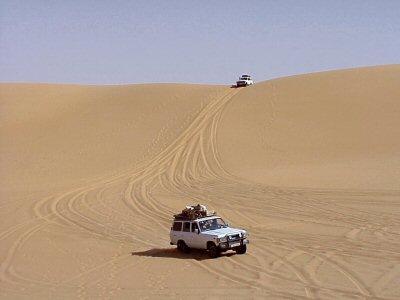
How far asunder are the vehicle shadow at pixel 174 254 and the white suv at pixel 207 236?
0.22 metres

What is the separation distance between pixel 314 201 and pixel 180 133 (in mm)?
17509

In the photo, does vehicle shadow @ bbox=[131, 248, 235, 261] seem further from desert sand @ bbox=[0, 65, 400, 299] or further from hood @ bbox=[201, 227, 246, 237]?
hood @ bbox=[201, 227, 246, 237]

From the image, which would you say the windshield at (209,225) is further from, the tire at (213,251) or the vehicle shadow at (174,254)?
the tire at (213,251)

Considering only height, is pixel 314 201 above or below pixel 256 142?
below

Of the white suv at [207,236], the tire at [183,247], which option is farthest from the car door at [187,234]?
the tire at [183,247]

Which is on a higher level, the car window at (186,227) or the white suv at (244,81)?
the white suv at (244,81)

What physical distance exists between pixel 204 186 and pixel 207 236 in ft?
44.2

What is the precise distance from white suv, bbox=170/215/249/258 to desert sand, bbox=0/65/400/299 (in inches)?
12.8

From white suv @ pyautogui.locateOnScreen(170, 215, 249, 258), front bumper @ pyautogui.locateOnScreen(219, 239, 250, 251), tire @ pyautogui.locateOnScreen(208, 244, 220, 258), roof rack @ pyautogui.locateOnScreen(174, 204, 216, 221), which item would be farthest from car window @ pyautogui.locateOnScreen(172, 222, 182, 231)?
front bumper @ pyautogui.locateOnScreen(219, 239, 250, 251)

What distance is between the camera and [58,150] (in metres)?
44.7

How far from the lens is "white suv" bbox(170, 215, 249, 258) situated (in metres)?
18.5

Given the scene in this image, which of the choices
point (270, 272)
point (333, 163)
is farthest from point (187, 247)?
point (333, 163)

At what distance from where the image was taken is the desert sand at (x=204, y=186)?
16484 mm

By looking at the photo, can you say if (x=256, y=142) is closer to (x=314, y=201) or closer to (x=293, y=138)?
(x=293, y=138)
